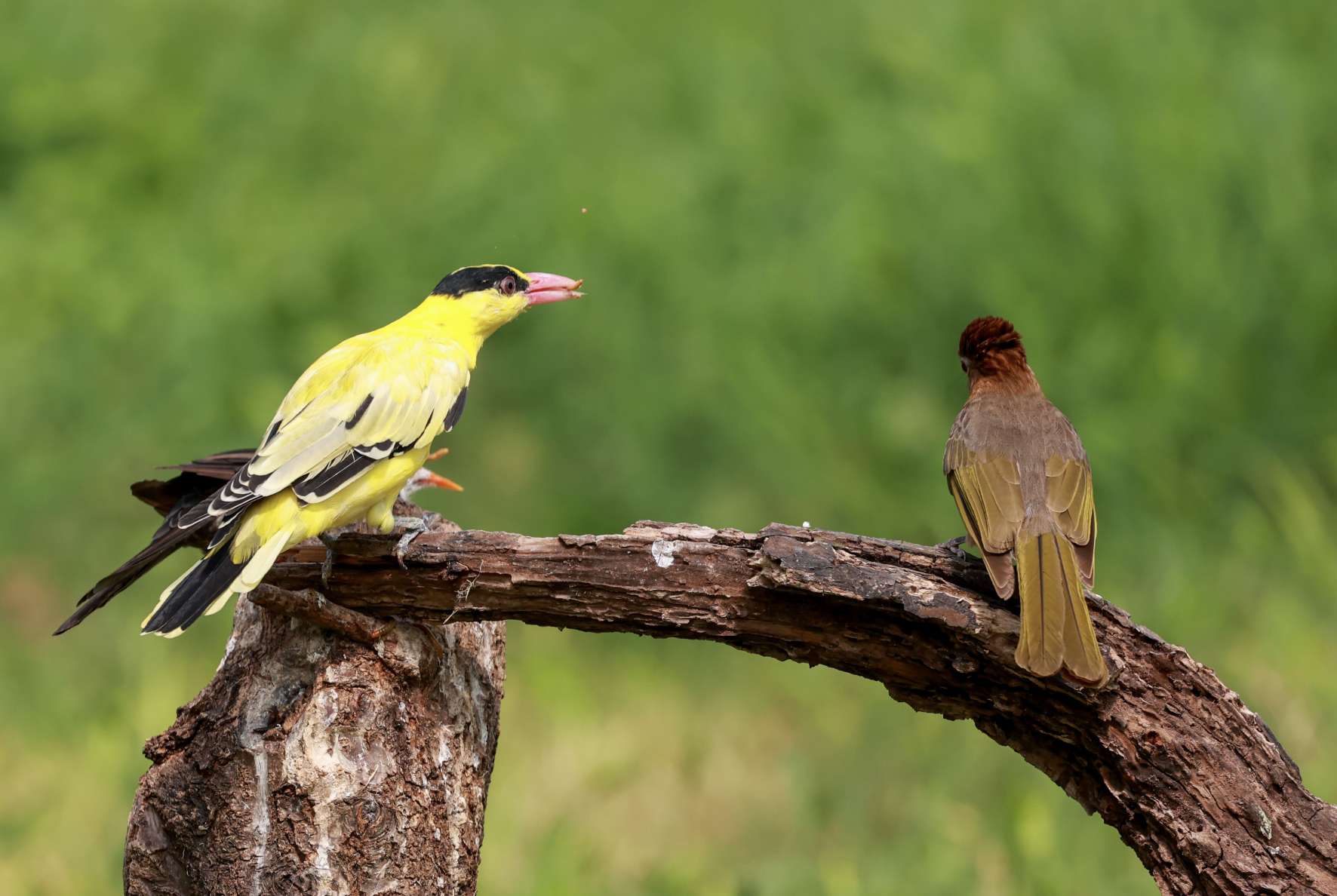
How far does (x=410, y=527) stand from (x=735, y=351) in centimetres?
534

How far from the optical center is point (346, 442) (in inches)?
163

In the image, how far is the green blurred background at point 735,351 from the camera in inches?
301

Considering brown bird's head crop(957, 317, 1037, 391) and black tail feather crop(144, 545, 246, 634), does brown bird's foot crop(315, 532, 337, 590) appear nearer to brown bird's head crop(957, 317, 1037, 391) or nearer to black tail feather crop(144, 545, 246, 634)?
black tail feather crop(144, 545, 246, 634)

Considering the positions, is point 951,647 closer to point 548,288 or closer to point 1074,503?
point 1074,503

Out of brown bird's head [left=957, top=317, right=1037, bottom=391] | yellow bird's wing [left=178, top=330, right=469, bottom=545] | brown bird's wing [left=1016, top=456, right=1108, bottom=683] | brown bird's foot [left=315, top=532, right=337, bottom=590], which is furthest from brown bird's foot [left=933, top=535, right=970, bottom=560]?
brown bird's foot [left=315, top=532, right=337, bottom=590]

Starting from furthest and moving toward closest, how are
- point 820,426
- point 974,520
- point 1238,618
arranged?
point 820,426, point 1238,618, point 974,520

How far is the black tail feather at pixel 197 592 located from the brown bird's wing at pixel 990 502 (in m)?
1.81

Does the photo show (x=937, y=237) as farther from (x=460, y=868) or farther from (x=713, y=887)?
(x=460, y=868)

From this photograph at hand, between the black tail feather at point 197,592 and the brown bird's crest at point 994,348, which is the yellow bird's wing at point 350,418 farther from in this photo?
the brown bird's crest at point 994,348

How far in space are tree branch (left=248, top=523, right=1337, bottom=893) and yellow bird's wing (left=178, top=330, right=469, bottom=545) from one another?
0.93ft

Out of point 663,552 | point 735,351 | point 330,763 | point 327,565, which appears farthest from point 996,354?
point 735,351

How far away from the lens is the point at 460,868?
403cm

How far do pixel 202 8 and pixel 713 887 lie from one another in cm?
844

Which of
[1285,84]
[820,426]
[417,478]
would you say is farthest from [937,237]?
[417,478]
